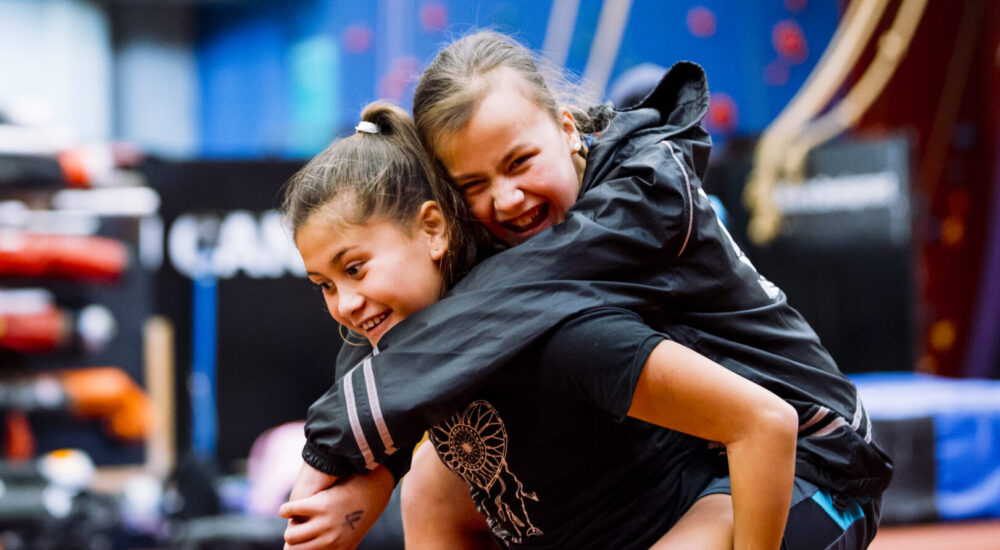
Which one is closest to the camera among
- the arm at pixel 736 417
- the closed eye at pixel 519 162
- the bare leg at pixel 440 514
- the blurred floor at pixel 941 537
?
the arm at pixel 736 417

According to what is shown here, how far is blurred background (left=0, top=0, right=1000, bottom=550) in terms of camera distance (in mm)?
3041

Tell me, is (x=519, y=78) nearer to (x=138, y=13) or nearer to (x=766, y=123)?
(x=766, y=123)

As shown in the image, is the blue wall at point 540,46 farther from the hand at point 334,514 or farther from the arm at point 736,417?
the arm at point 736,417

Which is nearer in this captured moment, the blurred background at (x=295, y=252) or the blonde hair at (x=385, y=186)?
the blonde hair at (x=385, y=186)

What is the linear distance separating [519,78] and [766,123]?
390 cm

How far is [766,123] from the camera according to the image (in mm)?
4734

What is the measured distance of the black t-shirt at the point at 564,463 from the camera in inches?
38.9

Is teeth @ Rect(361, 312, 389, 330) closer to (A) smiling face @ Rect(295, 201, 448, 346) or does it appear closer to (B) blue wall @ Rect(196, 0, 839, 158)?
(A) smiling face @ Rect(295, 201, 448, 346)

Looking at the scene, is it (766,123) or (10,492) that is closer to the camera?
(10,492)

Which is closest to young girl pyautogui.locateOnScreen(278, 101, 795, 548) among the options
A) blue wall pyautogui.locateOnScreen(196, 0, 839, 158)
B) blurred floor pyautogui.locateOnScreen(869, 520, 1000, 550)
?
blurred floor pyautogui.locateOnScreen(869, 520, 1000, 550)

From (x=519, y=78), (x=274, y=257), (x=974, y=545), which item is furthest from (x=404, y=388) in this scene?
(x=274, y=257)

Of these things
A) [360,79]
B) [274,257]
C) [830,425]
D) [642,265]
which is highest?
[642,265]

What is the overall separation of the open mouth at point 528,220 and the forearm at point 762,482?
0.37 metres

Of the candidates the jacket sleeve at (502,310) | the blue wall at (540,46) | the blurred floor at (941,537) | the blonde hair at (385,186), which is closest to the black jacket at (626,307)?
the jacket sleeve at (502,310)
